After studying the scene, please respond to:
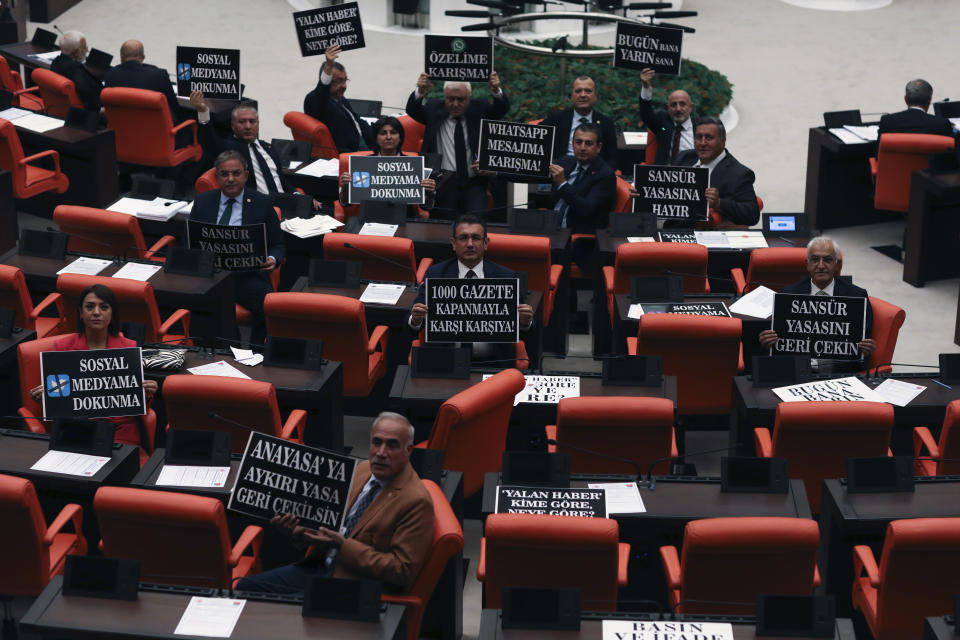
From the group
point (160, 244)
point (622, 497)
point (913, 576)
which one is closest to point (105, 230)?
point (160, 244)

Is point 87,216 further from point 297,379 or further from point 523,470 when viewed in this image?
point 523,470

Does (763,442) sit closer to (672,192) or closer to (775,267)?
(775,267)

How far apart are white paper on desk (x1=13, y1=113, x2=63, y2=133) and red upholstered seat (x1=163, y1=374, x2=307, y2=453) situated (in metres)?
5.33

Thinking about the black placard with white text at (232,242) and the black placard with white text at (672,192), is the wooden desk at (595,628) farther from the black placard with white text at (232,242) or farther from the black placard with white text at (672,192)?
the black placard with white text at (672,192)

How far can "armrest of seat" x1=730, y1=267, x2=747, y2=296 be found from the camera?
806 centimetres

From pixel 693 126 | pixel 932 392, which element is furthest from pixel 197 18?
pixel 932 392

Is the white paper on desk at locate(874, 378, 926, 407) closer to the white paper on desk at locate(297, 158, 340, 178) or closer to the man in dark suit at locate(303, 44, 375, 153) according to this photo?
the white paper on desk at locate(297, 158, 340, 178)

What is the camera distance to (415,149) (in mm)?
11211

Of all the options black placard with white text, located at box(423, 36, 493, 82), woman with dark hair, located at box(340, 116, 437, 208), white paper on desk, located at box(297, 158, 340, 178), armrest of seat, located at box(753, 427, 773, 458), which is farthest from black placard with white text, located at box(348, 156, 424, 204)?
armrest of seat, located at box(753, 427, 773, 458)

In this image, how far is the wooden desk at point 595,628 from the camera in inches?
178

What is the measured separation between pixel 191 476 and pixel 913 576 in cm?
303

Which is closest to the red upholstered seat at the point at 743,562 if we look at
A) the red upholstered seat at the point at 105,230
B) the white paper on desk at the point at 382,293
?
the white paper on desk at the point at 382,293

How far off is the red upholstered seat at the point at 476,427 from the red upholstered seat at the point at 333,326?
1.09 meters

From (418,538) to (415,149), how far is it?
674cm
